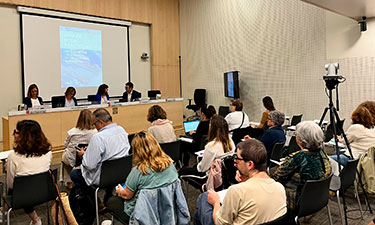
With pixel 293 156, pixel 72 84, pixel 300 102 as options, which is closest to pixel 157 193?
pixel 293 156

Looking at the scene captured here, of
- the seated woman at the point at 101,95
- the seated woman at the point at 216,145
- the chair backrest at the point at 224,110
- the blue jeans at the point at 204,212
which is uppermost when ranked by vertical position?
the seated woman at the point at 101,95

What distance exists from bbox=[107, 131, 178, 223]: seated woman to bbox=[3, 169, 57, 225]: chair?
785 mm

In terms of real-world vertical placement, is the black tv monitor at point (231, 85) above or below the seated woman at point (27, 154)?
above

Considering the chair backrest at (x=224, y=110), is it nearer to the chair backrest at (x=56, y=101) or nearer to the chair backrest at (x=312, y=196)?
the chair backrest at (x=56, y=101)

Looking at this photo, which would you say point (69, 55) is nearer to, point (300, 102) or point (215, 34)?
point (215, 34)

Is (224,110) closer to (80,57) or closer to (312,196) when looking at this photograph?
(80,57)

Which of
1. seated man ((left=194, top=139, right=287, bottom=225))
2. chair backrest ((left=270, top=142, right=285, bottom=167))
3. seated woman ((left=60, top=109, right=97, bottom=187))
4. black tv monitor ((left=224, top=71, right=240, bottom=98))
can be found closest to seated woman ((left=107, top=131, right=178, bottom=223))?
seated man ((left=194, top=139, right=287, bottom=225))

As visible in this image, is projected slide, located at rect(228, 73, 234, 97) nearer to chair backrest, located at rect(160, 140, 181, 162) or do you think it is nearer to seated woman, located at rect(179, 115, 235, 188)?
chair backrest, located at rect(160, 140, 181, 162)

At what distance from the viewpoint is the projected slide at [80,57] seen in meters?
8.00

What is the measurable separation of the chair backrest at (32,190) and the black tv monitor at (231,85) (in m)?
6.21

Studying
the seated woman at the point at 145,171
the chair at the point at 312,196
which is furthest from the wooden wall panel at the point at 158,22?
the chair at the point at 312,196

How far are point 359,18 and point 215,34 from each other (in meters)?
4.14

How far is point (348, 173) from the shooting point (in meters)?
3.04

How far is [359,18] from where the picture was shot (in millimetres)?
6043
